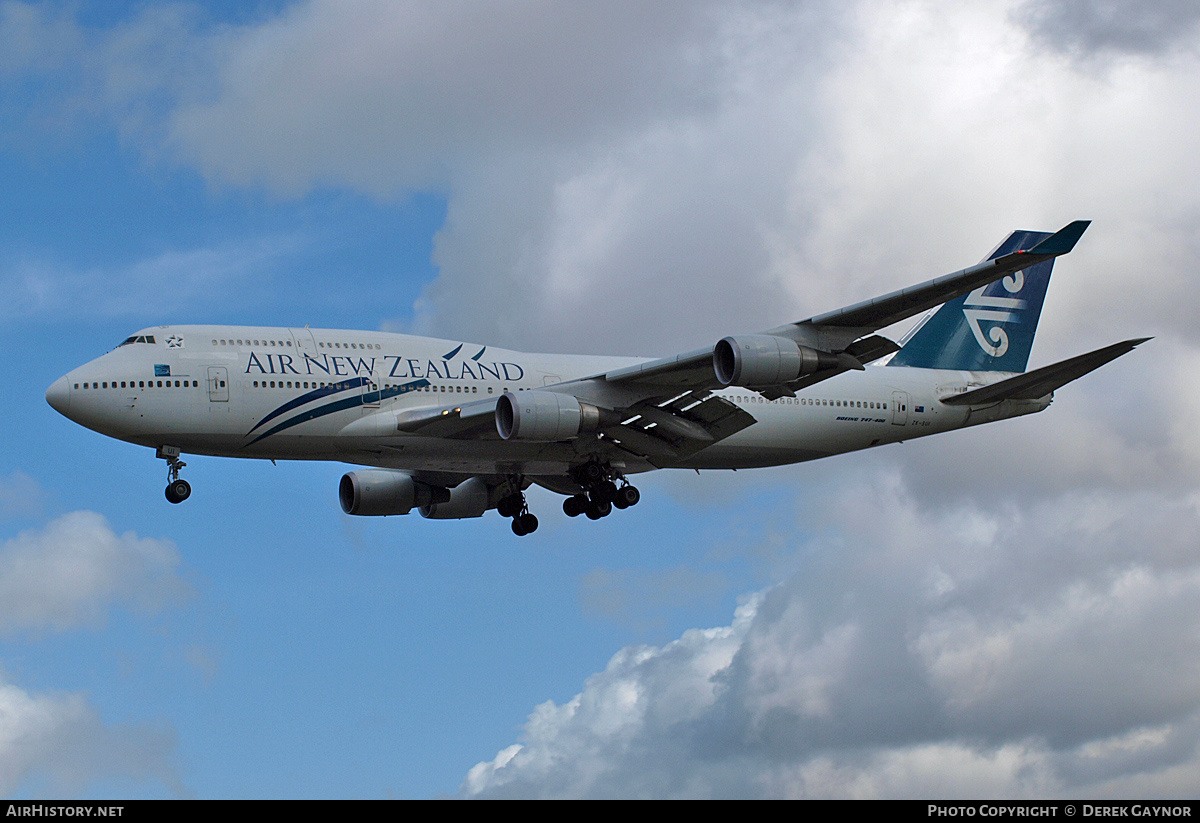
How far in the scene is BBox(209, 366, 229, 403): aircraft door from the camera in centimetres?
3441

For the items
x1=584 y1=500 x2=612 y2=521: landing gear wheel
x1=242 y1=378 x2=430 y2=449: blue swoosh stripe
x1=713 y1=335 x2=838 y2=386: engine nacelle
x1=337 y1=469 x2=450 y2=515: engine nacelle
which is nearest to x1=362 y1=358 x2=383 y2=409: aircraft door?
x1=242 y1=378 x2=430 y2=449: blue swoosh stripe

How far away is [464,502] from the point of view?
4394 centimetres

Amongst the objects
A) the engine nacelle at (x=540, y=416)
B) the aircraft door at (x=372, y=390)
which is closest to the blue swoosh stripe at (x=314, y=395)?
the aircraft door at (x=372, y=390)

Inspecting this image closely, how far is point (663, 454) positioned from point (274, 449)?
11197mm

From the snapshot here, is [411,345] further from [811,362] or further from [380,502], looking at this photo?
[811,362]

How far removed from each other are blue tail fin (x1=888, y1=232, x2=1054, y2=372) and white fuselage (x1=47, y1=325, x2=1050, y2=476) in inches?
220

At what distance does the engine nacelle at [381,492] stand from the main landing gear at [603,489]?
19.6ft

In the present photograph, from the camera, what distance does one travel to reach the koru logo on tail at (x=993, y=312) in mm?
45125

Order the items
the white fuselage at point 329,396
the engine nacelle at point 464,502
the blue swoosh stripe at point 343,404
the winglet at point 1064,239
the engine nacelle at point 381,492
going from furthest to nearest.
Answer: the engine nacelle at point 464,502 < the engine nacelle at point 381,492 < the blue swoosh stripe at point 343,404 < the white fuselage at point 329,396 < the winglet at point 1064,239

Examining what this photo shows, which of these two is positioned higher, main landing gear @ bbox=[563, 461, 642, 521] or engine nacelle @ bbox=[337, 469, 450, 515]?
engine nacelle @ bbox=[337, 469, 450, 515]

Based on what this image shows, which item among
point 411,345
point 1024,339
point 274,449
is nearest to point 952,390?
point 1024,339

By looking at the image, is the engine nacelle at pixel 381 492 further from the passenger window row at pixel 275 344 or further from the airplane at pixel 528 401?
the passenger window row at pixel 275 344

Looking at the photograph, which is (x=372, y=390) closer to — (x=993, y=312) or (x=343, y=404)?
(x=343, y=404)

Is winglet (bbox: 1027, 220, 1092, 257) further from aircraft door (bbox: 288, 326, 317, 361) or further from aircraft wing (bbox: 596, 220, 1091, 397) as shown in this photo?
aircraft door (bbox: 288, 326, 317, 361)
